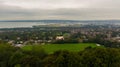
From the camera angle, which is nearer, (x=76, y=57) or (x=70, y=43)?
(x=76, y=57)

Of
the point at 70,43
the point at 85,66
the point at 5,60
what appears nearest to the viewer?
the point at 85,66

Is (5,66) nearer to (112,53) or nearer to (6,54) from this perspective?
(6,54)

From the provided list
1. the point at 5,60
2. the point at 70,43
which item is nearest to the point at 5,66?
the point at 5,60

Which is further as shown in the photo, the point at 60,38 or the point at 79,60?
the point at 60,38

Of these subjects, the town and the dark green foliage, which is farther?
the town

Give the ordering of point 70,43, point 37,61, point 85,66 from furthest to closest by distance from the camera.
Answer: point 70,43 < point 37,61 < point 85,66

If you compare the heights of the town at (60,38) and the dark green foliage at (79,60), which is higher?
the dark green foliage at (79,60)

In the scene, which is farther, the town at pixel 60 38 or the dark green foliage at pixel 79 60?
the town at pixel 60 38

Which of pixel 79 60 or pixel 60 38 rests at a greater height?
pixel 79 60

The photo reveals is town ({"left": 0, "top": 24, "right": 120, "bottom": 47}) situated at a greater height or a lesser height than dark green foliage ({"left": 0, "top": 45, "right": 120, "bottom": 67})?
lesser

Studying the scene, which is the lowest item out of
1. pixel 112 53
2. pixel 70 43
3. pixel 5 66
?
pixel 70 43

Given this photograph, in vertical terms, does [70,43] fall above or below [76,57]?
below
